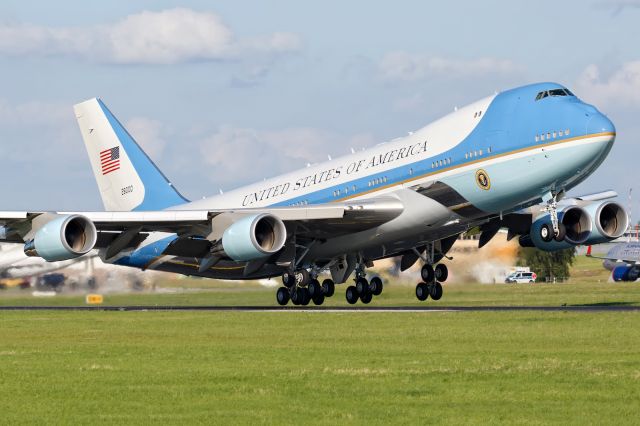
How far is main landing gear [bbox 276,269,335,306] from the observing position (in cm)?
4294

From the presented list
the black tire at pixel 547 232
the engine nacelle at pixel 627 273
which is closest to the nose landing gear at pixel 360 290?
the black tire at pixel 547 232

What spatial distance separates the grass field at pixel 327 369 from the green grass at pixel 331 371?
3cm

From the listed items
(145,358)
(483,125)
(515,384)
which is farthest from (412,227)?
(515,384)

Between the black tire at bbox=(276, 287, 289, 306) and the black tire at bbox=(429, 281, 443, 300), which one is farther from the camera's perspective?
the black tire at bbox=(429, 281, 443, 300)

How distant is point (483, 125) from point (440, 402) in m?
22.3

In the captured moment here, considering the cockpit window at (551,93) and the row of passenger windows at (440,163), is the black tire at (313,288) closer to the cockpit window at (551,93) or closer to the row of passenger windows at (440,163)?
the row of passenger windows at (440,163)

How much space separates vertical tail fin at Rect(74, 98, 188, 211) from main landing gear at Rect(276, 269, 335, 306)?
30.7 ft

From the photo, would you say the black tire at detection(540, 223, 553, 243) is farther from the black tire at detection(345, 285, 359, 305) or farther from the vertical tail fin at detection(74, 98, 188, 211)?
the vertical tail fin at detection(74, 98, 188, 211)

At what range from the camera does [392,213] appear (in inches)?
1547

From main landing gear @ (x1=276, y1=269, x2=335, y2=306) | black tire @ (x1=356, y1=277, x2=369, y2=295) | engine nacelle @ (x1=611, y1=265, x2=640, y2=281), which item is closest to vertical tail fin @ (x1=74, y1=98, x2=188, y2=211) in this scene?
main landing gear @ (x1=276, y1=269, x2=335, y2=306)

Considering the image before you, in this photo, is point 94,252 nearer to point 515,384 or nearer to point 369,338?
point 369,338

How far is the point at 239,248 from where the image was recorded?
127ft

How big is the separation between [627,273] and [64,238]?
54.2 metres

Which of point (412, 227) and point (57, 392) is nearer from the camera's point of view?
point (57, 392)
